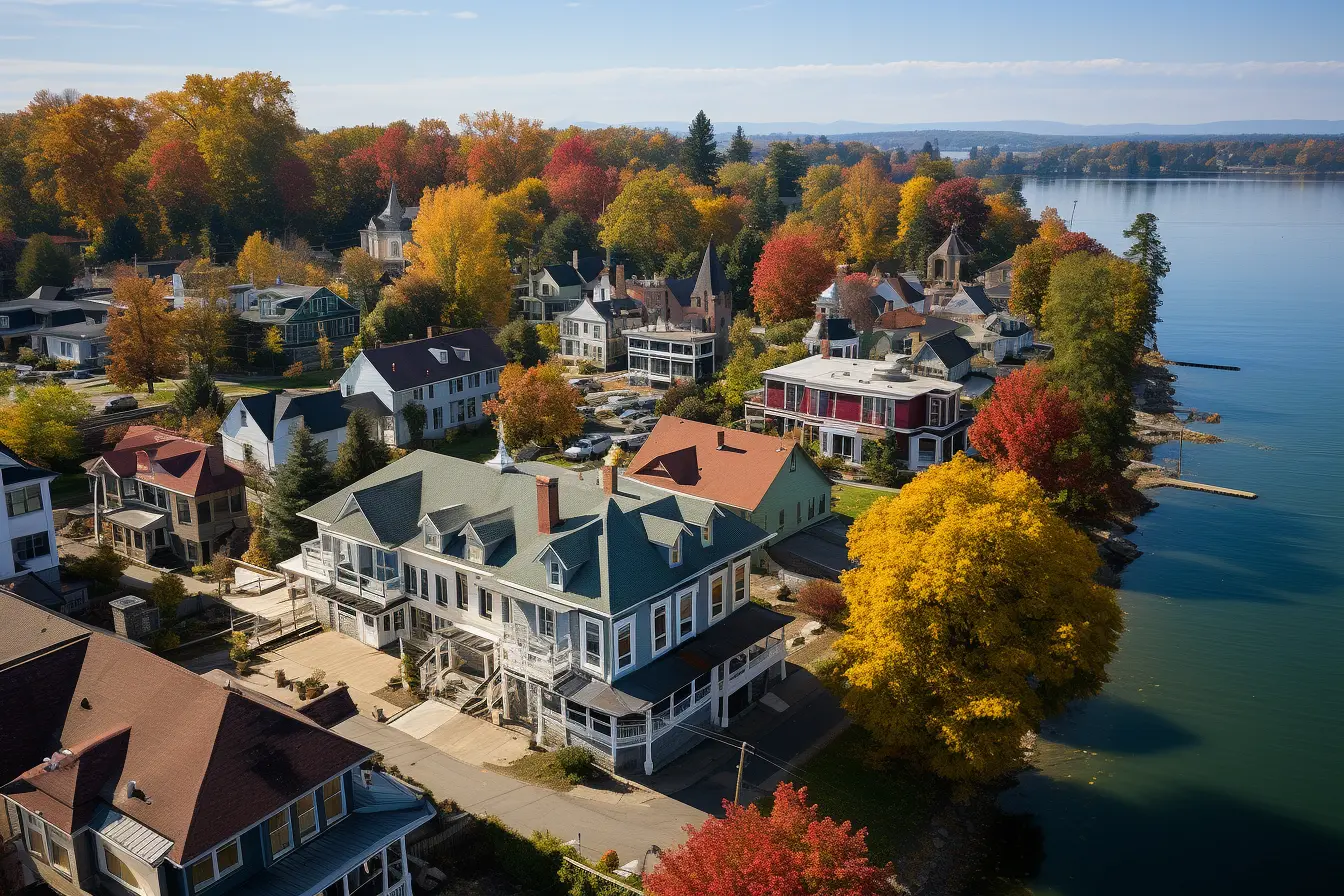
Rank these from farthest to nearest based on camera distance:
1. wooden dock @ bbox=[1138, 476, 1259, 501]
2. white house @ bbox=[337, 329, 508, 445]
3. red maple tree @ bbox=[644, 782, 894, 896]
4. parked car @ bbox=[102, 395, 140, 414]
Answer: parked car @ bbox=[102, 395, 140, 414]
white house @ bbox=[337, 329, 508, 445]
wooden dock @ bbox=[1138, 476, 1259, 501]
red maple tree @ bbox=[644, 782, 894, 896]

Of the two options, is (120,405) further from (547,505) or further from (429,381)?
(547,505)

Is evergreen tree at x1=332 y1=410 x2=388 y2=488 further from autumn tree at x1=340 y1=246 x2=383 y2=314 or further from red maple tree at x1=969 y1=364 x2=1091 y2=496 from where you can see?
autumn tree at x1=340 y1=246 x2=383 y2=314

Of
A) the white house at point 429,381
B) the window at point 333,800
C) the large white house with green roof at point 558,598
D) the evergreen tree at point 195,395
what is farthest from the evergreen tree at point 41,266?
the window at point 333,800

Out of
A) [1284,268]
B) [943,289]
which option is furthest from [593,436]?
[1284,268]

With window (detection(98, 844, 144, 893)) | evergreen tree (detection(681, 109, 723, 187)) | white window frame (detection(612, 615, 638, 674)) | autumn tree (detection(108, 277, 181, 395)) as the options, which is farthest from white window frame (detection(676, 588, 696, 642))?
evergreen tree (detection(681, 109, 723, 187))

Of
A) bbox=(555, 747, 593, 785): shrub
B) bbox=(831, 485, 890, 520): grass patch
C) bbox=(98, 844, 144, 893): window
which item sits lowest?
bbox=(555, 747, 593, 785): shrub

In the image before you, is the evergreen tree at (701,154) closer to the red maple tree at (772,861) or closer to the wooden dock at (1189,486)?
the wooden dock at (1189,486)
